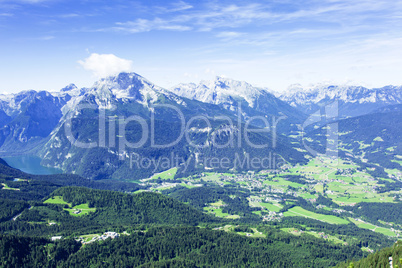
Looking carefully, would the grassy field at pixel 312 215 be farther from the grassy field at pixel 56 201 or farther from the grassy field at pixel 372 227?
the grassy field at pixel 56 201

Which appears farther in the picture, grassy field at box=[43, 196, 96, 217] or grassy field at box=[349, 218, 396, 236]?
grassy field at box=[349, 218, 396, 236]

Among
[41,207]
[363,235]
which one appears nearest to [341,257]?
[363,235]

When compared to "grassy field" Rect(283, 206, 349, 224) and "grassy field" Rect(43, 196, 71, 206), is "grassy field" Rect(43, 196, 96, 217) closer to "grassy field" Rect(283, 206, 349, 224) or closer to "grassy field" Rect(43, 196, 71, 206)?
"grassy field" Rect(43, 196, 71, 206)

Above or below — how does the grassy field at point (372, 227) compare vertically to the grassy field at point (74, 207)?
below

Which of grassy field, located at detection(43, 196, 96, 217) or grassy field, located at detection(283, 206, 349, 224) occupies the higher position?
grassy field, located at detection(43, 196, 96, 217)

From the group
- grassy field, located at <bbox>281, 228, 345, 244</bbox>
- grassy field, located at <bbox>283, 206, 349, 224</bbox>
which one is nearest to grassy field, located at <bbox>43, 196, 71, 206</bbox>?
grassy field, located at <bbox>281, 228, 345, 244</bbox>

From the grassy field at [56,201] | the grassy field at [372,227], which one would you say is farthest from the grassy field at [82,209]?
the grassy field at [372,227]

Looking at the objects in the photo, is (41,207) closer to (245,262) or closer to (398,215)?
(245,262)

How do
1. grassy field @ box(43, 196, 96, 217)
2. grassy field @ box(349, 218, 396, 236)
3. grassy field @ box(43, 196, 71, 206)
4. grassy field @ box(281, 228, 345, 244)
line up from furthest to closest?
1. grassy field @ box(43, 196, 71, 206)
2. grassy field @ box(349, 218, 396, 236)
3. grassy field @ box(43, 196, 96, 217)
4. grassy field @ box(281, 228, 345, 244)
